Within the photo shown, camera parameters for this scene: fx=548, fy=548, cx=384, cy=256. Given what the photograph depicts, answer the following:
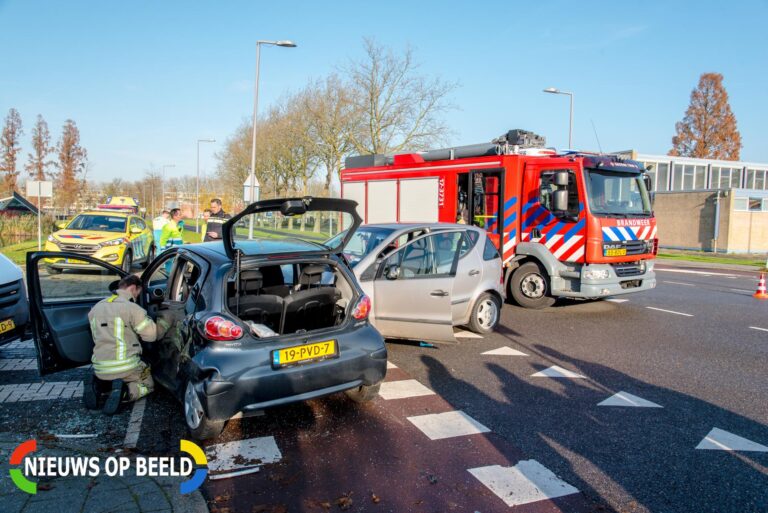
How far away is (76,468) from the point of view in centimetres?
365

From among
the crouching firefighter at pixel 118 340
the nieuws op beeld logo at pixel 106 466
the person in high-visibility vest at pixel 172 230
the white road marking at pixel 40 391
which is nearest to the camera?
the nieuws op beeld logo at pixel 106 466

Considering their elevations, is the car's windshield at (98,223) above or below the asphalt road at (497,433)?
above

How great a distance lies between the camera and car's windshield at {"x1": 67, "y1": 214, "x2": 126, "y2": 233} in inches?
558

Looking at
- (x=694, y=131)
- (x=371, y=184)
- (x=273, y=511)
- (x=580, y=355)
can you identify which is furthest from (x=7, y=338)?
(x=694, y=131)

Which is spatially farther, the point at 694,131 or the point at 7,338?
the point at 694,131

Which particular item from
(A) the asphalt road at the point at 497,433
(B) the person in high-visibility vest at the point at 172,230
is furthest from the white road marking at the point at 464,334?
(B) the person in high-visibility vest at the point at 172,230

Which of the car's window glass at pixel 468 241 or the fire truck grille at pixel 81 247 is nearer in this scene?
the car's window glass at pixel 468 241

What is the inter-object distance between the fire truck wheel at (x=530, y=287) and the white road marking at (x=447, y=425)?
5617mm

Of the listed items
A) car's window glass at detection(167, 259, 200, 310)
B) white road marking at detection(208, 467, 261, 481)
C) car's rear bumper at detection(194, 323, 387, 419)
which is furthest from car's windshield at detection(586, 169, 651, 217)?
white road marking at detection(208, 467, 261, 481)

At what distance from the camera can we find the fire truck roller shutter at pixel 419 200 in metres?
11.3

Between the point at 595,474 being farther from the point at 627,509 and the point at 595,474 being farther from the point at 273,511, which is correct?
the point at 273,511

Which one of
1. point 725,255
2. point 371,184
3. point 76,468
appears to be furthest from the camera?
point 725,255

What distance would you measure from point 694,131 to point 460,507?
57916 mm

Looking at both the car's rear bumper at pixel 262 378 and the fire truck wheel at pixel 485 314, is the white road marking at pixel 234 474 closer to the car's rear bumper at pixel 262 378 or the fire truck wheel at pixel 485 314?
the car's rear bumper at pixel 262 378
